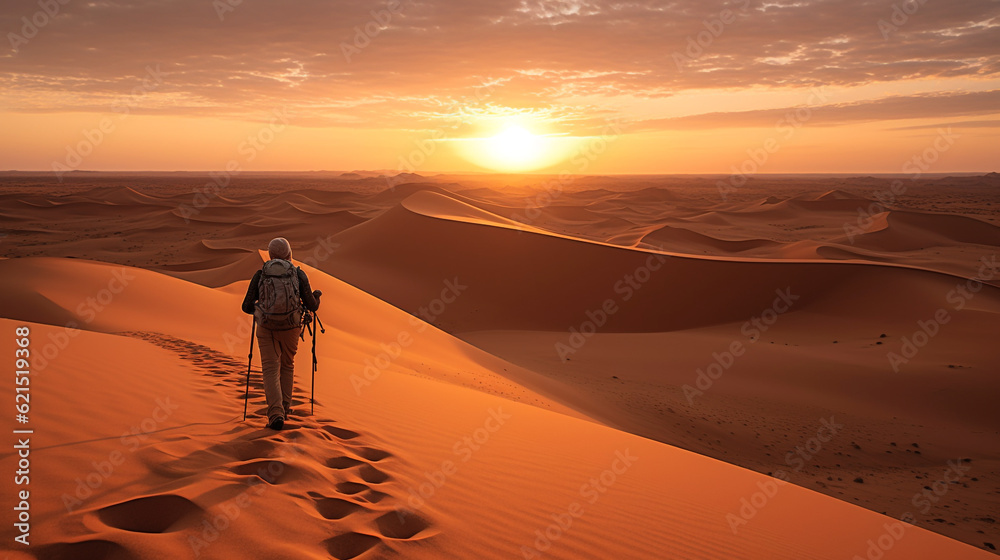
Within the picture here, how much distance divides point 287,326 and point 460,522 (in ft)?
7.62

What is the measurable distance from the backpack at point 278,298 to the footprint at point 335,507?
1773 mm

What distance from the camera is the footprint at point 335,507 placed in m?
3.40

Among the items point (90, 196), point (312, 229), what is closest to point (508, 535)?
point (312, 229)

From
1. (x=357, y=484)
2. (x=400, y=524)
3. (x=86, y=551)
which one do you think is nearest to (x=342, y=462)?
(x=357, y=484)

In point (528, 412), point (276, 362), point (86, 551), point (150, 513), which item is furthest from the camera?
point (528, 412)

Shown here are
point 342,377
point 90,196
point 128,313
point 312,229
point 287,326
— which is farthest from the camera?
point 90,196

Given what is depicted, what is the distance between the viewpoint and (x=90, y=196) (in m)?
Answer: 67.4

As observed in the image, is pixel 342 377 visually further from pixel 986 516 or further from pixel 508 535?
pixel 986 516

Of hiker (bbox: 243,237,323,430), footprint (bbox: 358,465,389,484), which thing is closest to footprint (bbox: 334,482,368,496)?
footprint (bbox: 358,465,389,484)

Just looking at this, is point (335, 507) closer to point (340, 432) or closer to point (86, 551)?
point (86, 551)

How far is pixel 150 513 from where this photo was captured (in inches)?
121

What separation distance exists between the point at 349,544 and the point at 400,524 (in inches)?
15.1

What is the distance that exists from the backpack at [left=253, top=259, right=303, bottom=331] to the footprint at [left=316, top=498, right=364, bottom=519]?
177 cm

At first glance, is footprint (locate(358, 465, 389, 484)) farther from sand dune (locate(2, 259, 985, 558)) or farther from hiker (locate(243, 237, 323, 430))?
→ hiker (locate(243, 237, 323, 430))
